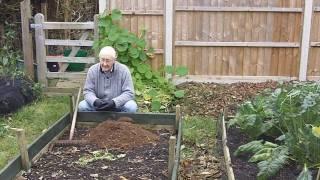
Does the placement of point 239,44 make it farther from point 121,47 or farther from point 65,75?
point 65,75

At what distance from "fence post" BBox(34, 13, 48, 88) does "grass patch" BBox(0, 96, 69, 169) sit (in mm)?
352

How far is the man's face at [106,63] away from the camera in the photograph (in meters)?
4.70

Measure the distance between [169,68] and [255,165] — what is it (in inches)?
131

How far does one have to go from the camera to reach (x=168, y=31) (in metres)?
6.79

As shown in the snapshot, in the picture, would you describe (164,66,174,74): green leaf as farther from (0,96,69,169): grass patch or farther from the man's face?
the man's face

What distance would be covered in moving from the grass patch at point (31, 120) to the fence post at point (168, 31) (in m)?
1.63

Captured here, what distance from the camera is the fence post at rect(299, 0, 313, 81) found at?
669cm

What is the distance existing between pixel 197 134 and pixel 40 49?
278 centimetres

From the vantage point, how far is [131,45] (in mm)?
6516

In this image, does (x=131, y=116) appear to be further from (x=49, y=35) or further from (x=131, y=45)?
(x=49, y=35)

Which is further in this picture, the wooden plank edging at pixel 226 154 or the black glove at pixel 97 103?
the black glove at pixel 97 103

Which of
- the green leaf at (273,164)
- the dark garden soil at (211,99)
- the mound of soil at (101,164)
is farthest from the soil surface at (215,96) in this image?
the green leaf at (273,164)

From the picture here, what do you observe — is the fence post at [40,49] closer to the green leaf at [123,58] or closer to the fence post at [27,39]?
the fence post at [27,39]

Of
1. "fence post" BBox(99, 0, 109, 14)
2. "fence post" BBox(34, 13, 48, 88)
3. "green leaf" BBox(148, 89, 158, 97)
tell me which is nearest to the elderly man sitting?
"green leaf" BBox(148, 89, 158, 97)
